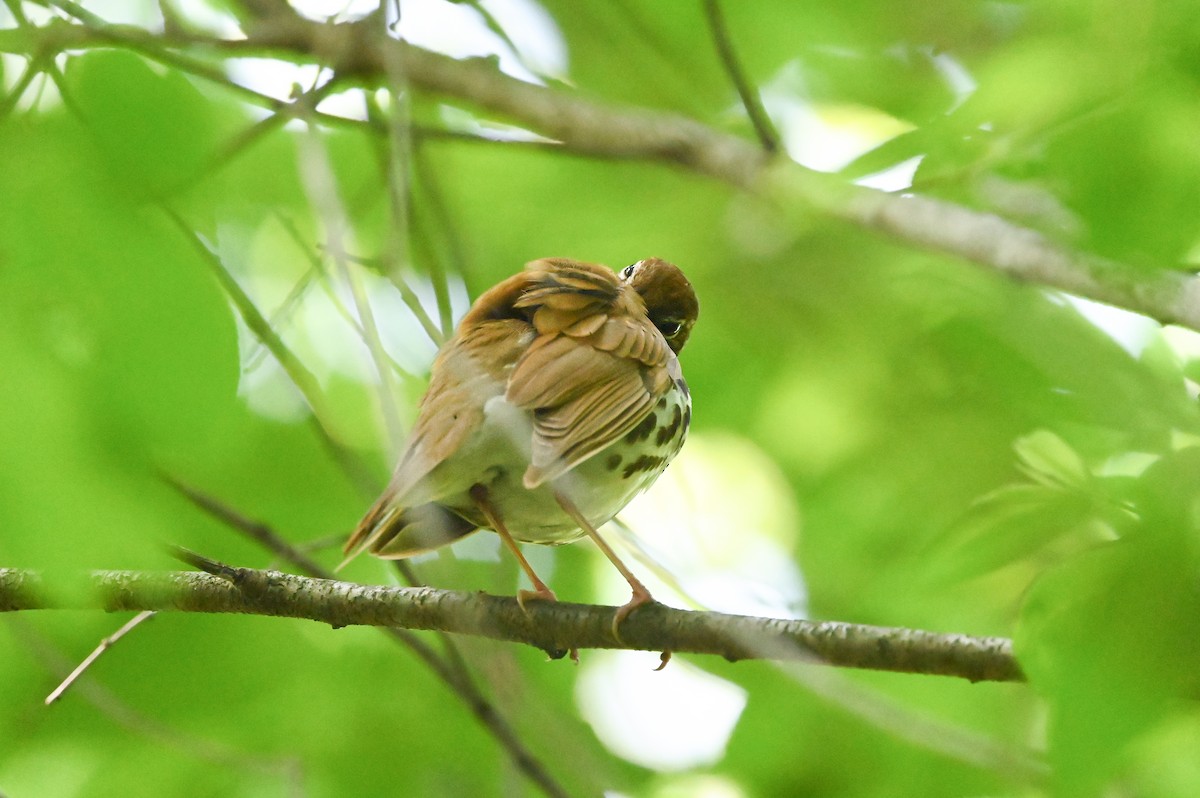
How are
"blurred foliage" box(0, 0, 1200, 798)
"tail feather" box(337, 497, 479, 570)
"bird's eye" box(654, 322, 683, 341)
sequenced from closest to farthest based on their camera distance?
"blurred foliage" box(0, 0, 1200, 798), "tail feather" box(337, 497, 479, 570), "bird's eye" box(654, 322, 683, 341)

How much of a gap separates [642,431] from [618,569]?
40cm

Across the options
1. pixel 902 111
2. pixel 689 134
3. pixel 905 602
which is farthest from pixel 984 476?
pixel 689 134

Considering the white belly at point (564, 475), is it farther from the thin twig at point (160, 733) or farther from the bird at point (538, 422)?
the thin twig at point (160, 733)

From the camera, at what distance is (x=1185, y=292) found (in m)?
1.77

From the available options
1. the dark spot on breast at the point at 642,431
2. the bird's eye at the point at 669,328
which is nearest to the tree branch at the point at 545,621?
the dark spot on breast at the point at 642,431

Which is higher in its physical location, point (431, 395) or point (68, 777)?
point (431, 395)

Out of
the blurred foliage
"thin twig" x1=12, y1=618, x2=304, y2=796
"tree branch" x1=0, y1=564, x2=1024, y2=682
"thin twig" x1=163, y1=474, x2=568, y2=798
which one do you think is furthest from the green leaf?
"thin twig" x1=12, y1=618, x2=304, y2=796

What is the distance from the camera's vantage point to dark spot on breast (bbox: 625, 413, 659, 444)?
2871mm

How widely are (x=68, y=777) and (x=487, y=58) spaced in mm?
2665

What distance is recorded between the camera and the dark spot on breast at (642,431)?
2871 millimetres

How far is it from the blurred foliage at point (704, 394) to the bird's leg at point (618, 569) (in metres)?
0.29

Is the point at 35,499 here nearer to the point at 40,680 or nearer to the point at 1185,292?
the point at 1185,292

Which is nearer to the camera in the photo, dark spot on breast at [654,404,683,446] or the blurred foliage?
the blurred foliage

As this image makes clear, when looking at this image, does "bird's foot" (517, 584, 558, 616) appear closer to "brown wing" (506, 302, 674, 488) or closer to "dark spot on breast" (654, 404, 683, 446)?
"brown wing" (506, 302, 674, 488)
